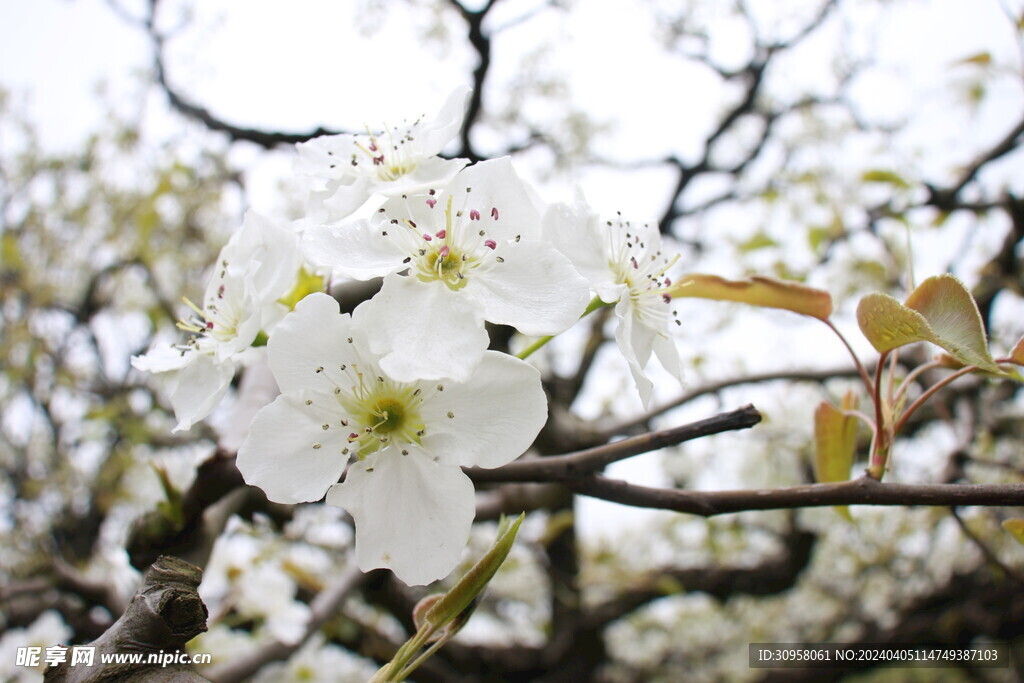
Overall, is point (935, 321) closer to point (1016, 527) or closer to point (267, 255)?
point (1016, 527)

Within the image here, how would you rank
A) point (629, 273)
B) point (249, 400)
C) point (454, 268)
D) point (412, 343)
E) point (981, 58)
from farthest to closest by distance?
point (981, 58) < point (249, 400) < point (629, 273) < point (454, 268) < point (412, 343)

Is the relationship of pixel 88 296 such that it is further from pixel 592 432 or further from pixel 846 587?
pixel 846 587

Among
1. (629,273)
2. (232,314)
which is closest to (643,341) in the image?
(629,273)

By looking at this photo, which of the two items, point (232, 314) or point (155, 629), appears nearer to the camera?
point (155, 629)

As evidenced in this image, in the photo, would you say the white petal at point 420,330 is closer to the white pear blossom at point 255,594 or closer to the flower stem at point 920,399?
the flower stem at point 920,399

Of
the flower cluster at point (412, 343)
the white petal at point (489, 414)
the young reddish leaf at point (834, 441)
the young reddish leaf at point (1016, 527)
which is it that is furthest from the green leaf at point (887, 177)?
the white petal at point (489, 414)

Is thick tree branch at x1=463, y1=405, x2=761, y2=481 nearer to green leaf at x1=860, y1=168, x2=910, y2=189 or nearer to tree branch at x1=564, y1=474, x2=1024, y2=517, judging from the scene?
tree branch at x1=564, y1=474, x2=1024, y2=517
